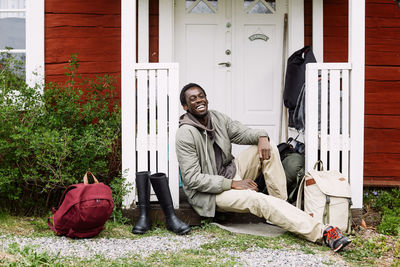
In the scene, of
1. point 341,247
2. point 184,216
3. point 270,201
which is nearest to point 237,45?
point 184,216

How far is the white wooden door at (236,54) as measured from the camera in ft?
17.9

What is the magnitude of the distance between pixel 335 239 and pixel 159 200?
1.47m

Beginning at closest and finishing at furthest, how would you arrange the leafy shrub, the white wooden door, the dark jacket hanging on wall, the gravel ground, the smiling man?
the gravel ground < the smiling man < the leafy shrub < the dark jacket hanging on wall < the white wooden door

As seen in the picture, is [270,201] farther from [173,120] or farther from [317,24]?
[317,24]

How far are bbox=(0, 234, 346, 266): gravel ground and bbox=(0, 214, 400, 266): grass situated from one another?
0.06m

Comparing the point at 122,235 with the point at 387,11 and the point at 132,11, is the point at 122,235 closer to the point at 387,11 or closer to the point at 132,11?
the point at 132,11

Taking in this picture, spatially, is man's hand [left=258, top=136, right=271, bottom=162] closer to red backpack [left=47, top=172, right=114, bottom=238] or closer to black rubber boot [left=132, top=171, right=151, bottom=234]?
black rubber boot [left=132, top=171, right=151, bottom=234]

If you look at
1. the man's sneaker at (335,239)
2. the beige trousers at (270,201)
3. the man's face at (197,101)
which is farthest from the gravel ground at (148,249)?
the man's face at (197,101)

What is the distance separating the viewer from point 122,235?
3781 mm

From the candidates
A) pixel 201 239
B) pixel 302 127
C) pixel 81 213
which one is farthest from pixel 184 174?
pixel 302 127

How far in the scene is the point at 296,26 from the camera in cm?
526

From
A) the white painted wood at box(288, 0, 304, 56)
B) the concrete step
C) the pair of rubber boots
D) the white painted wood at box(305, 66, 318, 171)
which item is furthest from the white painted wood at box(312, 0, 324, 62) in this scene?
the pair of rubber boots

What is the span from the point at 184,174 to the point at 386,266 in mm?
1679

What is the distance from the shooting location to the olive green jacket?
3.81 meters
